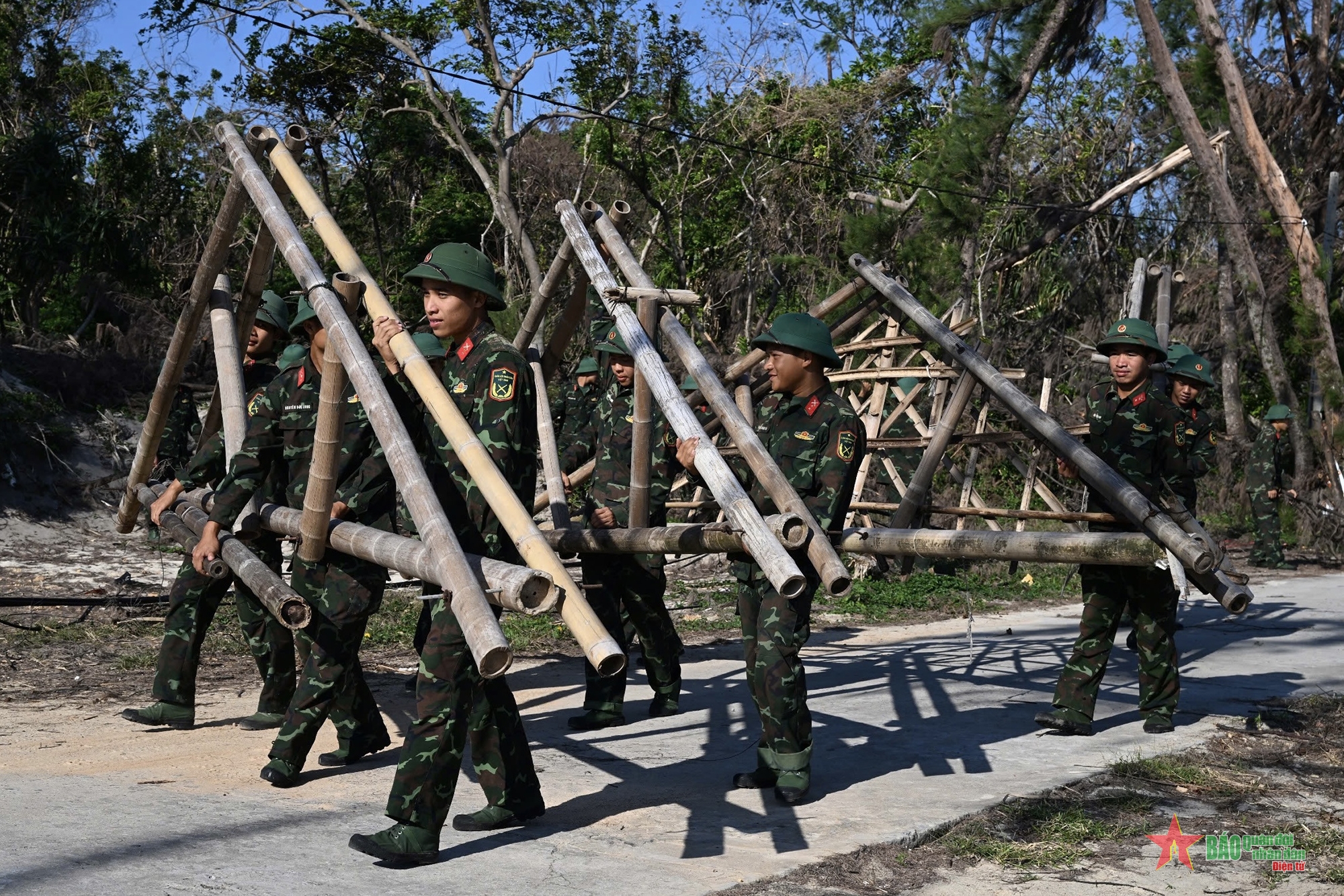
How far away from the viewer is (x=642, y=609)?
6.88 metres

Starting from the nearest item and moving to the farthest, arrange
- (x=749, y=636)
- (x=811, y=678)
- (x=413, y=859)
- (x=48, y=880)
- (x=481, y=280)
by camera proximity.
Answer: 1. (x=48, y=880)
2. (x=413, y=859)
3. (x=481, y=280)
4. (x=749, y=636)
5. (x=811, y=678)

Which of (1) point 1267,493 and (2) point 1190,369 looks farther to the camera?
(1) point 1267,493

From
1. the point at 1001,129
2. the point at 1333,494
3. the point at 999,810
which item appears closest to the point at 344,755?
the point at 999,810

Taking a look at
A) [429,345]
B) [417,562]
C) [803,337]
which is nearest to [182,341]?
[429,345]

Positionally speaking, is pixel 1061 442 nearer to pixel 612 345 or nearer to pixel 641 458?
pixel 641 458

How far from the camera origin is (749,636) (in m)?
5.39

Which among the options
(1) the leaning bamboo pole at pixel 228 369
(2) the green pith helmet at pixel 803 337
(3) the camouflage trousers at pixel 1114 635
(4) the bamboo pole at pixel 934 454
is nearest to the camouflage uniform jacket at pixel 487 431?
(2) the green pith helmet at pixel 803 337

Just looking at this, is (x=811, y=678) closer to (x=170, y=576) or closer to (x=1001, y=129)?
(x=170, y=576)

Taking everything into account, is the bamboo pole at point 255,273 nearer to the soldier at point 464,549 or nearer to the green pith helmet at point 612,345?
the soldier at point 464,549

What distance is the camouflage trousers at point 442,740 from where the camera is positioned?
4.31 metres

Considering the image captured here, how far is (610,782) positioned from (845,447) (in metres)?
1.71

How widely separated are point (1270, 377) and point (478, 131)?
12.6 meters

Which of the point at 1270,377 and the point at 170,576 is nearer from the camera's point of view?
the point at 170,576

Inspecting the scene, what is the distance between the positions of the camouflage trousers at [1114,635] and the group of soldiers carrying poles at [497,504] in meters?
0.01
